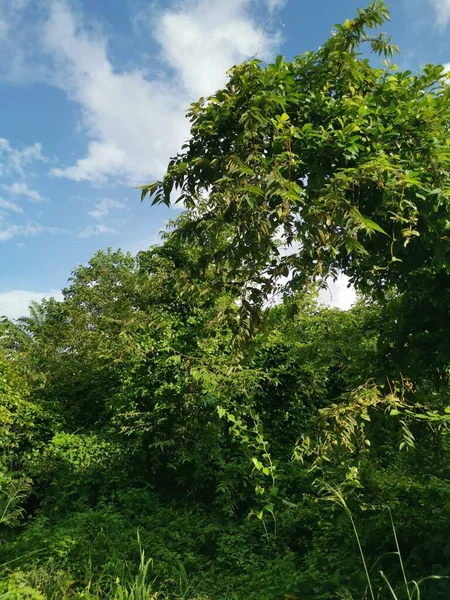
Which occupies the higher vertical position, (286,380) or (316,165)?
(316,165)

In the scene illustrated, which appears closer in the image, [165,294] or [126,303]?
[165,294]

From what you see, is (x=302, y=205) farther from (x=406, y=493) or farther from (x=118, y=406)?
(x=118, y=406)

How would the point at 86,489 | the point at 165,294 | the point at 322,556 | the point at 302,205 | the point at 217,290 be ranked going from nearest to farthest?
the point at 302,205 < the point at 217,290 < the point at 322,556 < the point at 86,489 < the point at 165,294

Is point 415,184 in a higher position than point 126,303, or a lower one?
lower

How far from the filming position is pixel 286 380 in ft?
21.8

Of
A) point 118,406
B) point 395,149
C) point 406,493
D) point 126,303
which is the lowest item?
point 406,493

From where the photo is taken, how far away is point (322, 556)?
3809 mm

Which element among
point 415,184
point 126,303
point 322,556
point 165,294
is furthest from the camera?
point 126,303

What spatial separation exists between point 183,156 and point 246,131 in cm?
42

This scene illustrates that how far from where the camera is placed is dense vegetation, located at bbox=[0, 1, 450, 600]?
2.23 metres

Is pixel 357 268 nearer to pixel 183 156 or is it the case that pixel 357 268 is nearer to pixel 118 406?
pixel 183 156

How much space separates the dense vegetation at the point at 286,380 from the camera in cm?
223

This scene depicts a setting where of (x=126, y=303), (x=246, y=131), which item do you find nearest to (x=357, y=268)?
(x=246, y=131)

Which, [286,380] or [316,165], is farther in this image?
[286,380]
